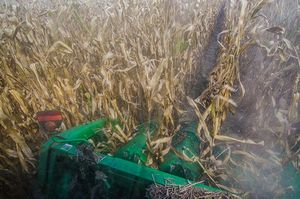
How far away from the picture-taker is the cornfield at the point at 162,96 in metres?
1.22

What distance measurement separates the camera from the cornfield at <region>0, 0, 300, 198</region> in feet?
4.02

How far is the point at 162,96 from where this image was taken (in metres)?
1.39

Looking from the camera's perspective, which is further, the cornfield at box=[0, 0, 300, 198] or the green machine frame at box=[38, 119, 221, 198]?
the cornfield at box=[0, 0, 300, 198]

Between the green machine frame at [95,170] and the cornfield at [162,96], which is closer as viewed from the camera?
the green machine frame at [95,170]

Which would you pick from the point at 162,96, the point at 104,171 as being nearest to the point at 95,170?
the point at 104,171

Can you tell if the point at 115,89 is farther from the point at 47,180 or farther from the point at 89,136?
the point at 47,180

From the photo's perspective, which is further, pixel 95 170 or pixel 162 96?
pixel 162 96

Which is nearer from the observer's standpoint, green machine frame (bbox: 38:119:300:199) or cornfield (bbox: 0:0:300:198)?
green machine frame (bbox: 38:119:300:199)

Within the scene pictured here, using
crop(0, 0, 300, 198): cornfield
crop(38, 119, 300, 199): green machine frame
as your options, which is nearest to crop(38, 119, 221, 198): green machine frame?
crop(38, 119, 300, 199): green machine frame

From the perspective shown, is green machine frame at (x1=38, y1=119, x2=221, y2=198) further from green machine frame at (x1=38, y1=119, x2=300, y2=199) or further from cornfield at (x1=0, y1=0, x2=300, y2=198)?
cornfield at (x1=0, y1=0, x2=300, y2=198)

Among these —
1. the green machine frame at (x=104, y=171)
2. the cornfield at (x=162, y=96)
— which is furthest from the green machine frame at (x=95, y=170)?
the cornfield at (x=162, y=96)

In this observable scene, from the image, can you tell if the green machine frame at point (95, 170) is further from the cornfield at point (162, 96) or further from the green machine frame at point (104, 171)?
the cornfield at point (162, 96)

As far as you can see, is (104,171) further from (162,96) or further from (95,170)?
(162,96)

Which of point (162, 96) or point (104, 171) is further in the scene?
point (162, 96)
